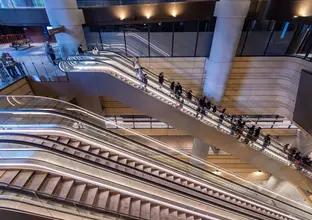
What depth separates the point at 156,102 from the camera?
270 inches

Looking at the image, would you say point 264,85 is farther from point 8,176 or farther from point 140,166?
point 8,176

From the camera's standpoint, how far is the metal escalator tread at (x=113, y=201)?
144 inches

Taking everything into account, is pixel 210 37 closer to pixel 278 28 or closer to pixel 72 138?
pixel 278 28

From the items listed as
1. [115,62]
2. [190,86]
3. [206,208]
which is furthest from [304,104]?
[115,62]

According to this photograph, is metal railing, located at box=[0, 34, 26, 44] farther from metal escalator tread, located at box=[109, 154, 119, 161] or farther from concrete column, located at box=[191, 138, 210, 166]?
concrete column, located at box=[191, 138, 210, 166]

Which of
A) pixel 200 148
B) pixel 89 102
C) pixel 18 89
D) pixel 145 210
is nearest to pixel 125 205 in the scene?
pixel 145 210

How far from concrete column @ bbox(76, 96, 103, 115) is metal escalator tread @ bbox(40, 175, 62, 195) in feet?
21.6

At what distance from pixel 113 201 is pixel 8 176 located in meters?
2.21

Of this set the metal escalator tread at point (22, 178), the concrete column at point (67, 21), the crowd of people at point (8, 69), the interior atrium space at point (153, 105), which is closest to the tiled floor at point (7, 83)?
the interior atrium space at point (153, 105)

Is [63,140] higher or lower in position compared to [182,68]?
lower

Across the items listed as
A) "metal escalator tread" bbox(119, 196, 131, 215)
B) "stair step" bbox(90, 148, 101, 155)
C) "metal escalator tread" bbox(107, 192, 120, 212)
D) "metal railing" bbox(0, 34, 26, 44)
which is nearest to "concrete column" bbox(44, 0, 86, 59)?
"stair step" bbox(90, 148, 101, 155)

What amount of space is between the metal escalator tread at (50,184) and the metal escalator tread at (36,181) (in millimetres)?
99

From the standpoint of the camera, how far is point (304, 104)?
8.10 metres

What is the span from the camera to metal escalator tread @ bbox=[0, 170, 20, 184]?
3113 mm
